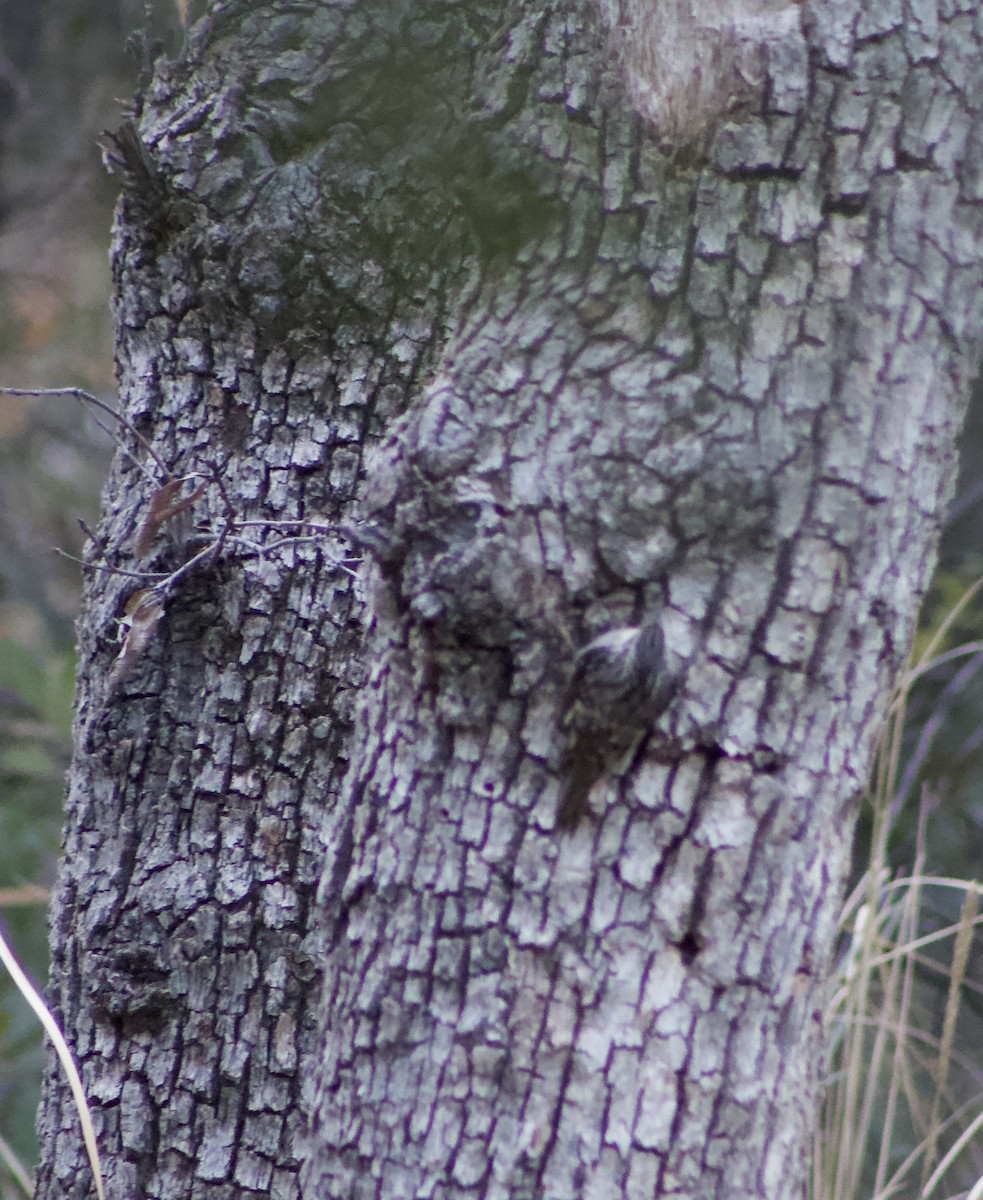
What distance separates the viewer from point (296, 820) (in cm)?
159

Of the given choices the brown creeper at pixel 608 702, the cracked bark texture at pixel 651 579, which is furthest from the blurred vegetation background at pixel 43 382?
the brown creeper at pixel 608 702

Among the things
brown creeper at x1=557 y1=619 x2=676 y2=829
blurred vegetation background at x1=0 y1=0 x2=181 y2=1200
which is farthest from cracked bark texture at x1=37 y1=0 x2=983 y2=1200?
blurred vegetation background at x1=0 y1=0 x2=181 y2=1200

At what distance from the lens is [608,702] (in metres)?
1.03

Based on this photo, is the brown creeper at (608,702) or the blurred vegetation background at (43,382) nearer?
the brown creeper at (608,702)

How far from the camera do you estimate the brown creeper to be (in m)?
1.02

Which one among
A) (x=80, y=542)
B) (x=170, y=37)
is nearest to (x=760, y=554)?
(x=170, y=37)

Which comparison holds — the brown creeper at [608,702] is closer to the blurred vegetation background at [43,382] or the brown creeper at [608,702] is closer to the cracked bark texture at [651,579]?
the cracked bark texture at [651,579]

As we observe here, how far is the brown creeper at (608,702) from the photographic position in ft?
3.33

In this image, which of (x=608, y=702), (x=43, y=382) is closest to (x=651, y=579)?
(x=608, y=702)

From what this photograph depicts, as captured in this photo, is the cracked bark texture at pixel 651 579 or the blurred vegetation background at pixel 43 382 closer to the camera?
the cracked bark texture at pixel 651 579

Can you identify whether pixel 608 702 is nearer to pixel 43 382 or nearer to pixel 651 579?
pixel 651 579

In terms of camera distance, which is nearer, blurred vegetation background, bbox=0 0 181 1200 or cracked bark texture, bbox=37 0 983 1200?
cracked bark texture, bbox=37 0 983 1200

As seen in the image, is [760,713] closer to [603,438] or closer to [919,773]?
[603,438]

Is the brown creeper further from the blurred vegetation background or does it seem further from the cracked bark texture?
the blurred vegetation background
